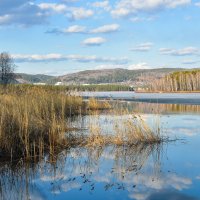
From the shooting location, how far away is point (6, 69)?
59219mm

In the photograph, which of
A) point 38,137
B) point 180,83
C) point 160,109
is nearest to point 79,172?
point 38,137

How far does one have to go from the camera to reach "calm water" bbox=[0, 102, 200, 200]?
6.29 m

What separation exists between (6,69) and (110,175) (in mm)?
54482

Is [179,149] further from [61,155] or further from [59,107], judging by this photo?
[59,107]

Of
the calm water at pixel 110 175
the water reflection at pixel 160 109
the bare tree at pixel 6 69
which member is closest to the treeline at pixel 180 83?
the bare tree at pixel 6 69

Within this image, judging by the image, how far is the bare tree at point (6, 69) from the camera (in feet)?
189

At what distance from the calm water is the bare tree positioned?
163 ft

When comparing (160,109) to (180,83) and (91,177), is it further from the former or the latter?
(180,83)

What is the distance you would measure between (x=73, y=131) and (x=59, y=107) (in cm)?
612

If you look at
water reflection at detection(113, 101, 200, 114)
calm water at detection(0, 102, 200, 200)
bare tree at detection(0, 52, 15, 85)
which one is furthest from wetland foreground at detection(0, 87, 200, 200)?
bare tree at detection(0, 52, 15, 85)

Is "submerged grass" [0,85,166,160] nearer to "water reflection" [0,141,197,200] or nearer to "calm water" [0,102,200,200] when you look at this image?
"calm water" [0,102,200,200]

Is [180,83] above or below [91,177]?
above

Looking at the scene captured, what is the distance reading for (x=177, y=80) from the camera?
115 meters

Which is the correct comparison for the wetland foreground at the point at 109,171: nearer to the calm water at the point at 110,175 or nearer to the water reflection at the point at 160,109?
the calm water at the point at 110,175
